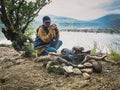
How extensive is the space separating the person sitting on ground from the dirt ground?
2.13m

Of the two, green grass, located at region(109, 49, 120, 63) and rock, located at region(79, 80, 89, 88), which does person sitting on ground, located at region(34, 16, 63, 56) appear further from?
rock, located at region(79, 80, 89, 88)

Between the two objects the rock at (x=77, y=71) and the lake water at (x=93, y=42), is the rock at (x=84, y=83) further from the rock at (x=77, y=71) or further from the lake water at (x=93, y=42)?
the lake water at (x=93, y=42)

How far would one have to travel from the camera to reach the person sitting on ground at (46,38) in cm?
1250

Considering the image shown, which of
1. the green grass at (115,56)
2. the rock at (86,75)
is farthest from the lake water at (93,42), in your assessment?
the rock at (86,75)

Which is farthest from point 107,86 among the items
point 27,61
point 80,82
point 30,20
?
point 30,20

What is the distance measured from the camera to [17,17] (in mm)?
20297

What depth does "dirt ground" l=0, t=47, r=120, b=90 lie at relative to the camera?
27.2ft

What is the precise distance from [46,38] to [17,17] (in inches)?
320

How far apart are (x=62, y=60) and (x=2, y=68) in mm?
2066

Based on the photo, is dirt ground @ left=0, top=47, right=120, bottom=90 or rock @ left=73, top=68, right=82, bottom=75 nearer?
dirt ground @ left=0, top=47, right=120, bottom=90

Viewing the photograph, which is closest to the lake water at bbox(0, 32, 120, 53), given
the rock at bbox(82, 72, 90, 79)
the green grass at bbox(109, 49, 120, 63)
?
the green grass at bbox(109, 49, 120, 63)

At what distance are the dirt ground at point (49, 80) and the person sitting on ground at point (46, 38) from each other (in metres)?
2.13

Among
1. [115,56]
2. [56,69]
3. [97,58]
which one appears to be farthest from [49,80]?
[115,56]

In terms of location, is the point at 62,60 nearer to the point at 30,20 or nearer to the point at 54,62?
the point at 54,62
